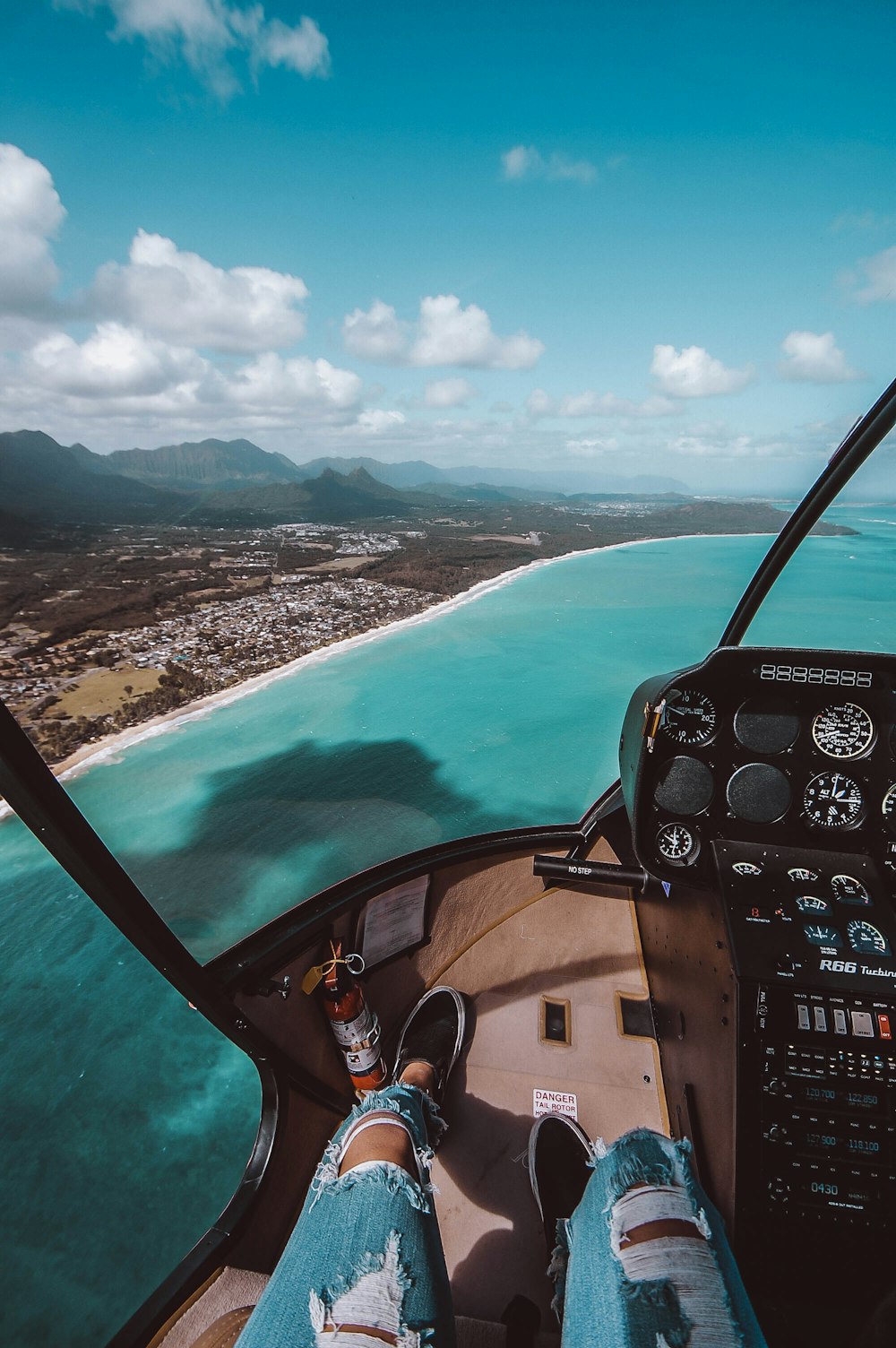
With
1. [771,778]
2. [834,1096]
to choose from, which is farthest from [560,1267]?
[771,778]

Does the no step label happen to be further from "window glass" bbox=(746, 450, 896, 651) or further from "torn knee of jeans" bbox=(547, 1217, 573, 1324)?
"window glass" bbox=(746, 450, 896, 651)

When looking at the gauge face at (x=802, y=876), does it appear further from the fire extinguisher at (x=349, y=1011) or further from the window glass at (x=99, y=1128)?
the window glass at (x=99, y=1128)

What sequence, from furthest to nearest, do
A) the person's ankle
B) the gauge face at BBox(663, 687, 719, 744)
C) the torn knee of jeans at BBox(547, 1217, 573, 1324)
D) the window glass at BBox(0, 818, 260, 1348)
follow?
the window glass at BBox(0, 818, 260, 1348), the gauge face at BBox(663, 687, 719, 744), the person's ankle, the torn knee of jeans at BBox(547, 1217, 573, 1324)

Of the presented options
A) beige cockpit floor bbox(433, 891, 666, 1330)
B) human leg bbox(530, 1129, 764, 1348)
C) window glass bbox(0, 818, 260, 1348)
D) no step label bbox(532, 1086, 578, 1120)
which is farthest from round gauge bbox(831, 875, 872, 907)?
window glass bbox(0, 818, 260, 1348)

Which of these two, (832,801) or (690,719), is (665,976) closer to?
(832,801)

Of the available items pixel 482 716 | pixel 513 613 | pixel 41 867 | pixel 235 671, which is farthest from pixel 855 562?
pixel 41 867
